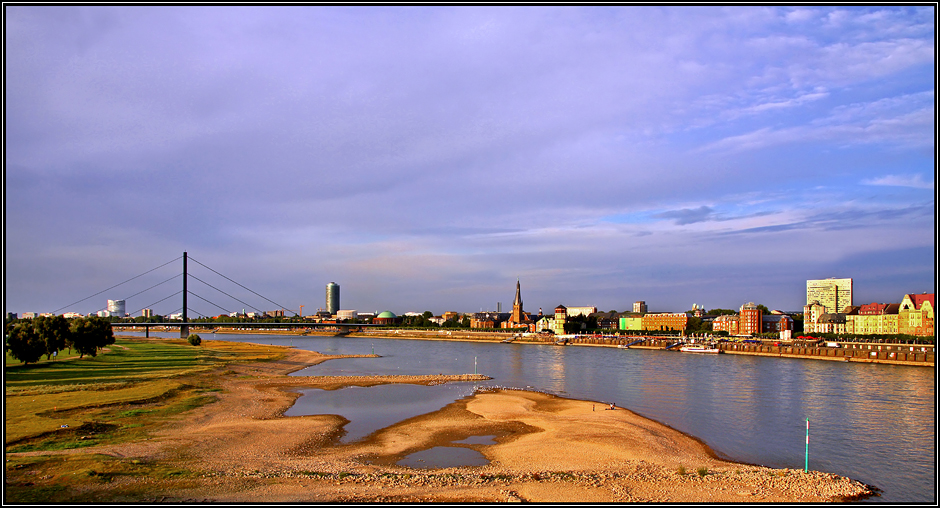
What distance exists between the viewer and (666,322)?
442ft

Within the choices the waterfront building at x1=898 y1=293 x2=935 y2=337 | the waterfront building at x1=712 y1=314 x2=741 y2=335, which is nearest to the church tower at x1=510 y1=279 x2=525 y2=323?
the waterfront building at x1=712 y1=314 x2=741 y2=335

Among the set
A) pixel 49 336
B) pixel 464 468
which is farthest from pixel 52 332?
pixel 464 468

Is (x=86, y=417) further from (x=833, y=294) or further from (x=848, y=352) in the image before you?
(x=833, y=294)

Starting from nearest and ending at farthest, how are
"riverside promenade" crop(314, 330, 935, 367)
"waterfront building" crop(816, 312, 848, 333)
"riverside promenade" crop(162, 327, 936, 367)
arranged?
"riverside promenade" crop(314, 330, 935, 367) < "riverside promenade" crop(162, 327, 936, 367) < "waterfront building" crop(816, 312, 848, 333)

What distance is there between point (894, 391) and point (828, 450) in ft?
70.5

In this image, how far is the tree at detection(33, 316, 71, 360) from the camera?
118 feet

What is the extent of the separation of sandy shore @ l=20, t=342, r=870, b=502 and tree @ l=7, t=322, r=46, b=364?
605 inches

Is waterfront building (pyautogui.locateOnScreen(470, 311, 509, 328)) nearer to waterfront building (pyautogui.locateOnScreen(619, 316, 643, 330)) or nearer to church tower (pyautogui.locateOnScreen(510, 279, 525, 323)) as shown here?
church tower (pyautogui.locateOnScreen(510, 279, 525, 323))

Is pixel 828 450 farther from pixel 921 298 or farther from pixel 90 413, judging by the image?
pixel 921 298

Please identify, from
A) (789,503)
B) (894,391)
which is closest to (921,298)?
(894,391)

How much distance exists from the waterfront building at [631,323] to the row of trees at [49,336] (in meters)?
124

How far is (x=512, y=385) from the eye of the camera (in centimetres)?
3878

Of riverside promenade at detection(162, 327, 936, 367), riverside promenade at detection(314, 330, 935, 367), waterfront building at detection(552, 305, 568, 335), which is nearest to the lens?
riverside promenade at detection(314, 330, 935, 367)

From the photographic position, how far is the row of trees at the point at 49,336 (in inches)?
1283
